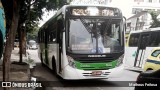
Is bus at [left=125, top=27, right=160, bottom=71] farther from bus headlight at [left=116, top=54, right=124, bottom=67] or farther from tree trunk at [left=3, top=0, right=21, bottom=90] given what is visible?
tree trunk at [left=3, top=0, right=21, bottom=90]

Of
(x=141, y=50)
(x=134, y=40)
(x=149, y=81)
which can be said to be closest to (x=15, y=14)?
(x=149, y=81)

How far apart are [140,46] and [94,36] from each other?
8.43 metres

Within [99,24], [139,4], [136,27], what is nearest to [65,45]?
[99,24]

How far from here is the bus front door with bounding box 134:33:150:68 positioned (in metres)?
18.4

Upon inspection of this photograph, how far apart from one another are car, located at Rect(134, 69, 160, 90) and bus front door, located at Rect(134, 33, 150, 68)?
12.3 metres

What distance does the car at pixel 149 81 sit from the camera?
564 centimetres

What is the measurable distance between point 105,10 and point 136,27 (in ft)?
141

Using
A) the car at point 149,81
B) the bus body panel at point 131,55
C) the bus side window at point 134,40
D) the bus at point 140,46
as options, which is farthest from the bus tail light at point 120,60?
the bus side window at point 134,40

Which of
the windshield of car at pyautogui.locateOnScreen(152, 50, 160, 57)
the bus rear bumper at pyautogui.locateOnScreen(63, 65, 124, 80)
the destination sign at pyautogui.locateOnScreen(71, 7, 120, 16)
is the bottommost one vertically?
the bus rear bumper at pyautogui.locateOnScreen(63, 65, 124, 80)

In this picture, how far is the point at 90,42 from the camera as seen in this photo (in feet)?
36.6

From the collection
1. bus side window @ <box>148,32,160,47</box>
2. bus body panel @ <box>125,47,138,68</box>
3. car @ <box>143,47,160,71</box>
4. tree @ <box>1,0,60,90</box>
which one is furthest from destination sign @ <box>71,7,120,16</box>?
bus body panel @ <box>125,47,138,68</box>

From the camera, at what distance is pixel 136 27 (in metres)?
53.8

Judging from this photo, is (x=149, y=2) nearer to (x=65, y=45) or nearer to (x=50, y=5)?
(x=50, y=5)

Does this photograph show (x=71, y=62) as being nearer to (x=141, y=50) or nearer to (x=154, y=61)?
(x=154, y=61)
